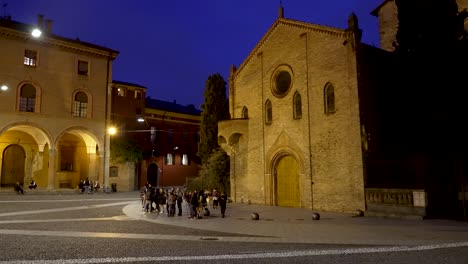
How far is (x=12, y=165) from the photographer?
34625 mm

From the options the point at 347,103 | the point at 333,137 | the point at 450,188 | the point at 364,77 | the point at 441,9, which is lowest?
the point at 450,188

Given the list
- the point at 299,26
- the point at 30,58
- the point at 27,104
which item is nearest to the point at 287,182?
the point at 299,26

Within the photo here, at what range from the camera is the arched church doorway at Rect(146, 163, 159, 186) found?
47219 millimetres

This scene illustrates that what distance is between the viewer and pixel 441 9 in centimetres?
1709

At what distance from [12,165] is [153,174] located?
1714 centimetres

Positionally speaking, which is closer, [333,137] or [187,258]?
[187,258]

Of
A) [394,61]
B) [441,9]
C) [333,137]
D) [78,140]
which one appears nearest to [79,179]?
[78,140]

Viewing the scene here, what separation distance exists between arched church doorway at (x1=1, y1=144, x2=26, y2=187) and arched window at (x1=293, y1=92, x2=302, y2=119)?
91.5 feet

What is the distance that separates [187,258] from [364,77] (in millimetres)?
13973

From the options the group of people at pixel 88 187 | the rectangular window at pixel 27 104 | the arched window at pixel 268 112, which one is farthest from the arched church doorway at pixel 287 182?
the rectangular window at pixel 27 104

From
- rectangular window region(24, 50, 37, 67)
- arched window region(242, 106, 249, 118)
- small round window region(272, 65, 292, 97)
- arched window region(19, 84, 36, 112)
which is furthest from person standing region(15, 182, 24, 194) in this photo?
small round window region(272, 65, 292, 97)

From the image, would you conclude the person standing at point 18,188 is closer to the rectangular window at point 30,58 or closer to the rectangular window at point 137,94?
the rectangular window at point 30,58

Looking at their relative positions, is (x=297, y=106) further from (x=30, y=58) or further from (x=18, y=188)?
(x=30, y=58)

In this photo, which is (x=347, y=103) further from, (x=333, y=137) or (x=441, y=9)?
(x=441, y=9)
